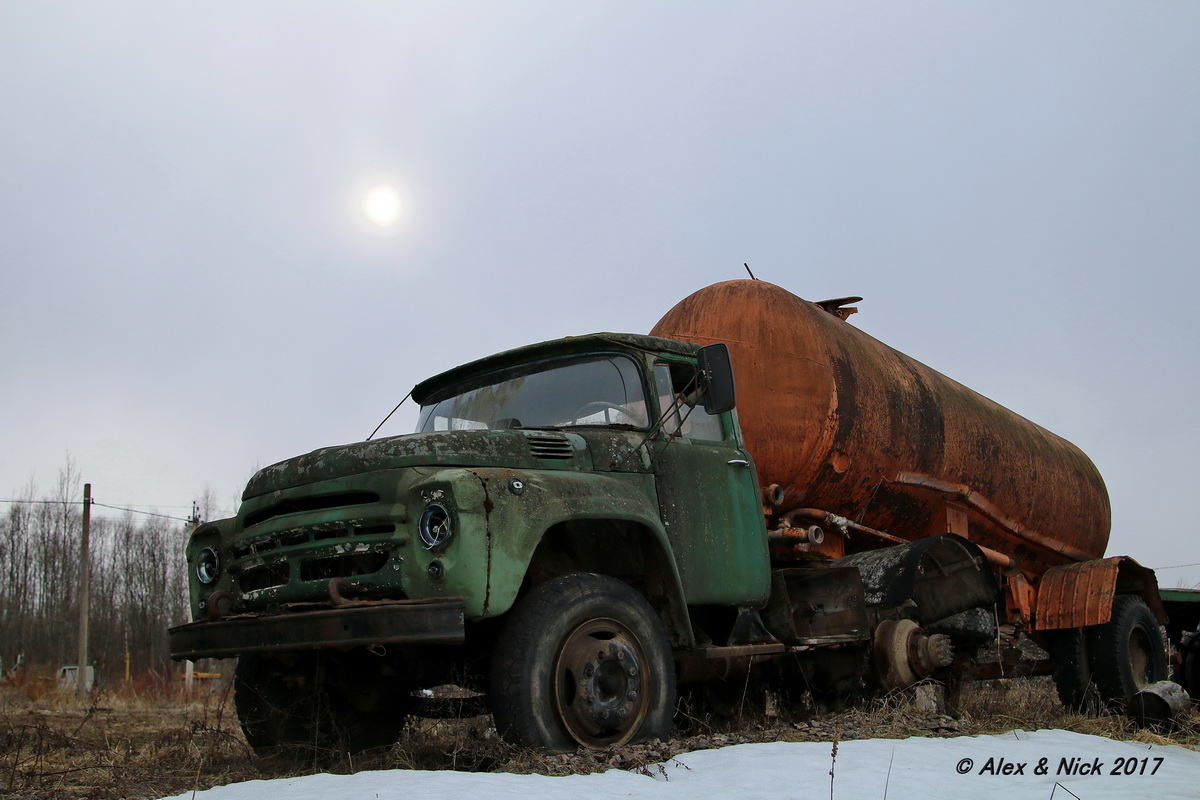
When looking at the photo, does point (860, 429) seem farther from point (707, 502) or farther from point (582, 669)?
point (582, 669)

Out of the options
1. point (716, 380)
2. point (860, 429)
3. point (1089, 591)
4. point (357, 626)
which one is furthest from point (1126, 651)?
point (357, 626)

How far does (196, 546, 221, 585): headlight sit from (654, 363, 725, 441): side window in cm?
259

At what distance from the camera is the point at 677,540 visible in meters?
5.92

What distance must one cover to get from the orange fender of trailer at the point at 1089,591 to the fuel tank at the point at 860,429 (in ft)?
1.92

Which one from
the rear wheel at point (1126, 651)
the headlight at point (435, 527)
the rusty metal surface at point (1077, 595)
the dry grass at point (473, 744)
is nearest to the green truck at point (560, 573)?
the headlight at point (435, 527)

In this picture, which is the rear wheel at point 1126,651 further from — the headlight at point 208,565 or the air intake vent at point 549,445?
the headlight at point 208,565

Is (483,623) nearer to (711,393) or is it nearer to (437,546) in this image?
(437,546)

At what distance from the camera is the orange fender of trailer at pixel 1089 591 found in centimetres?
877

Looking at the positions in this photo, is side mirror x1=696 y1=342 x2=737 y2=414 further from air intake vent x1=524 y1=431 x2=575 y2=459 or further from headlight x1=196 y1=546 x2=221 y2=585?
headlight x1=196 y1=546 x2=221 y2=585

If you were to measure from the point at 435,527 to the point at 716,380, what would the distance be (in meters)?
1.92

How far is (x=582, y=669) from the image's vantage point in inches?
190

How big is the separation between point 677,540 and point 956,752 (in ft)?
5.92

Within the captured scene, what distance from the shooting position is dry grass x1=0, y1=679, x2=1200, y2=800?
14.7 feet

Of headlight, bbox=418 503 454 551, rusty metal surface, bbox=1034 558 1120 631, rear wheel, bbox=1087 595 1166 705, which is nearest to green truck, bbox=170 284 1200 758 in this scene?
headlight, bbox=418 503 454 551
